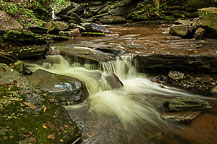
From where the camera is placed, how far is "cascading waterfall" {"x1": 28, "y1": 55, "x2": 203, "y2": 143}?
158 inches

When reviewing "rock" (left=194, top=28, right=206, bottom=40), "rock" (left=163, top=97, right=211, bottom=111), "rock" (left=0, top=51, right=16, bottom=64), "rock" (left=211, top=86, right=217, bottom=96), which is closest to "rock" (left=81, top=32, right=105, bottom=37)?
"rock" (left=194, top=28, right=206, bottom=40)

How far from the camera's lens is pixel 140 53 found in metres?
6.37

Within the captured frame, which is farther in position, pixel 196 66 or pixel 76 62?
pixel 76 62

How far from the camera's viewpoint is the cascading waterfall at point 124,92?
400 centimetres

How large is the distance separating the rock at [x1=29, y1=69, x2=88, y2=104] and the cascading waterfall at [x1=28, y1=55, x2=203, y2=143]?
0.25 metres

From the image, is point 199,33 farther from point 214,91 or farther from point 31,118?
point 31,118

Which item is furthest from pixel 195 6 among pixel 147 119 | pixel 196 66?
pixel 147 119

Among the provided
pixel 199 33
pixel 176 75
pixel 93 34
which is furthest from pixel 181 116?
pixel 93 34

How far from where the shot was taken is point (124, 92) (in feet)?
17.4

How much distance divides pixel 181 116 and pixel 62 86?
3183 millimetres

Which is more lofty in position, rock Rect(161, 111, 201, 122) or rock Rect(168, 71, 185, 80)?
rock Rect(168, 71, 185, 80)

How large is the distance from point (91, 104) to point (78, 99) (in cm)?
42

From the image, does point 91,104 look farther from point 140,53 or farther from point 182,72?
point 182,72

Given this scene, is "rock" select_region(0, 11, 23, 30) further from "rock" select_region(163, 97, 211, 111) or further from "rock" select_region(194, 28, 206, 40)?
"rock" select_region(194, 28, 206, 40)
